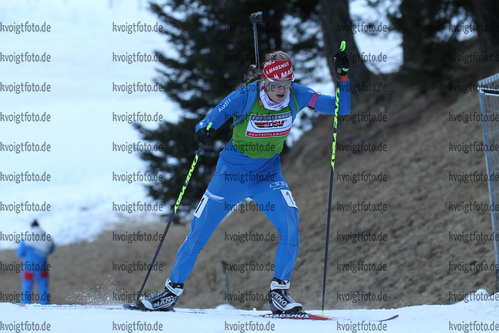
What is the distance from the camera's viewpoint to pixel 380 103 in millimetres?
15117

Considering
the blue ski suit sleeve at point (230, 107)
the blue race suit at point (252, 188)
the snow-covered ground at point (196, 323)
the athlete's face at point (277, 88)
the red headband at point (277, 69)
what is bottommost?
the snow-covered ground at point (196, 323)

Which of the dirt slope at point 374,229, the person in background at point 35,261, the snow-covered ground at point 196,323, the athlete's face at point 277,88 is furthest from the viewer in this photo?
the person in background at point 35,261

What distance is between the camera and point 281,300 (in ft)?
15.9

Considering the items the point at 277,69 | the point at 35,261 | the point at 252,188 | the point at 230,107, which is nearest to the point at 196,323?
the point at 252,188

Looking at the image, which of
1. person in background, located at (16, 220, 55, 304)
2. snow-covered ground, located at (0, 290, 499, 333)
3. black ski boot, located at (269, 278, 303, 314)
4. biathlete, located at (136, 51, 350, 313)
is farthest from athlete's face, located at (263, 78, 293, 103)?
person in background, located at (16, 220, 55, 304)

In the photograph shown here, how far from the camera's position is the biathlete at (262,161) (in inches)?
189

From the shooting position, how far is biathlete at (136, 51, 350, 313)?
481 centimetres

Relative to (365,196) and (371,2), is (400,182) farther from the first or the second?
(371,2)

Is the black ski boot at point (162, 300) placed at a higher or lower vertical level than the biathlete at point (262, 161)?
lower

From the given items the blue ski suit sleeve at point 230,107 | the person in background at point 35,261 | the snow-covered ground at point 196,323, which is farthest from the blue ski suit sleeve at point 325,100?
the person in background at point 35,261

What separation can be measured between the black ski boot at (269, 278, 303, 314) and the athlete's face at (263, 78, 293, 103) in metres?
1.65

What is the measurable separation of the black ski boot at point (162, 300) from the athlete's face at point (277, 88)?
6.42ft

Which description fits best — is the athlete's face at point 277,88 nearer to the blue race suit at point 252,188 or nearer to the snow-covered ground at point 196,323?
the blue race suit at point 252,188

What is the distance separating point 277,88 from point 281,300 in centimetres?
190
